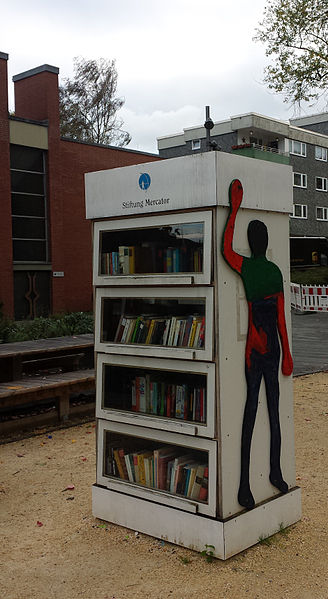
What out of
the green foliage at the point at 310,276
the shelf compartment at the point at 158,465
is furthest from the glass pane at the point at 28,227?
the shelf compartment at the point at 158,465

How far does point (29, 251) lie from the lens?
84.7 feet

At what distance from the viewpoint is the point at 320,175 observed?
157ft

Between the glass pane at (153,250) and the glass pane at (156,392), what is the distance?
744 mm

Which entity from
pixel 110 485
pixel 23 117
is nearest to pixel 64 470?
pixel 110 485

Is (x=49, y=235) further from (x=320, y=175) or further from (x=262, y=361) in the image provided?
(x=320, y=175)

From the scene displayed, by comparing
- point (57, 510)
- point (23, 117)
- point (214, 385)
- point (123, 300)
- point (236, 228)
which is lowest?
point (57, 510)

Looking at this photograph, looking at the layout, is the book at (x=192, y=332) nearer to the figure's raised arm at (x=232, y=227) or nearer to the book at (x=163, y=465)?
the figure's raised arm at (x=232, y=227)

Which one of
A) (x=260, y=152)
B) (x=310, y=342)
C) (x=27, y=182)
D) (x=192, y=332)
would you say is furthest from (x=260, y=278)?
(x=260, y=152)

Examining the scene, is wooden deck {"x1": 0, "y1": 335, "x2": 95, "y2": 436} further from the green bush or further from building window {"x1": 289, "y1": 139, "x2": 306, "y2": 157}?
building window {"x1": 289, "y1": 139, "x2": 306, "y2": 157}

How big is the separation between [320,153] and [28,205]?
1139 inches

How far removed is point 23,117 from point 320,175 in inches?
1058

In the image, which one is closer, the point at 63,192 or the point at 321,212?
the point at 63,192

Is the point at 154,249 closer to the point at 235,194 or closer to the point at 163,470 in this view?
the point at 235,194

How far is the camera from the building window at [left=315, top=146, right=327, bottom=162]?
47.5m
